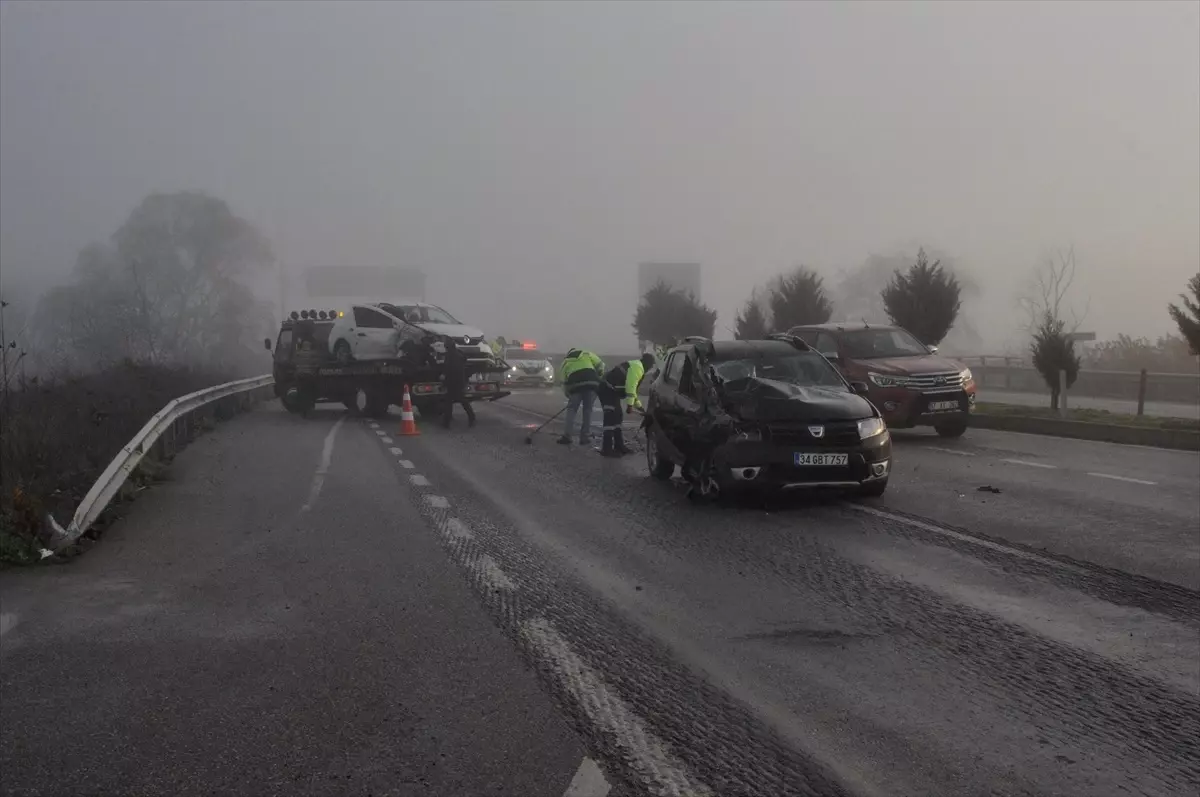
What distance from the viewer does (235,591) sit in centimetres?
711

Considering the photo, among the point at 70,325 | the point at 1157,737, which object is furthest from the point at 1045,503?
the point at 70,325

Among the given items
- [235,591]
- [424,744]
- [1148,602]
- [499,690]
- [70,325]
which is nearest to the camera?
[424,744]

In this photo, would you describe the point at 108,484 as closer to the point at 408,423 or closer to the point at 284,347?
the point at 408,423

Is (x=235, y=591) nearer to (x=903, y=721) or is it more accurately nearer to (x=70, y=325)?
(x=903, y=721)

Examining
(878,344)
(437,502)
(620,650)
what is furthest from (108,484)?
(878,344)

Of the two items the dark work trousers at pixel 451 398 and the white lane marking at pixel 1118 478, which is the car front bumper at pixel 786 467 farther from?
the dark work trousers at pixel 451 398

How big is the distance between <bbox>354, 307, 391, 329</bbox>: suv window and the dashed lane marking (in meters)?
14.9

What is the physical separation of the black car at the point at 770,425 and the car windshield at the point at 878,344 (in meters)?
6.66

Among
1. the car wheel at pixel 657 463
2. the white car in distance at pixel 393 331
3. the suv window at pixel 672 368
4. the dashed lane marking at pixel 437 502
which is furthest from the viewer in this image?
the white car in distance at pixel 393 331

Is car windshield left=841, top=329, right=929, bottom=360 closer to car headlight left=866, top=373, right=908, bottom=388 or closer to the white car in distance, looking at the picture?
car headlight left=866, top=373, right=908, bottom=388

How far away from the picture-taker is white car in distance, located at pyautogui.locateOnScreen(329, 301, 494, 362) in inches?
987

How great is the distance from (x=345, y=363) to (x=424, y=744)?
73.3 feet

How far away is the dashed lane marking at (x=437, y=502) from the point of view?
10805 millimetres

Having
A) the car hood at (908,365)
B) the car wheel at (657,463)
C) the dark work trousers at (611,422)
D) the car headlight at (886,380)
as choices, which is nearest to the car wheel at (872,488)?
the car wheel at (657,463)
